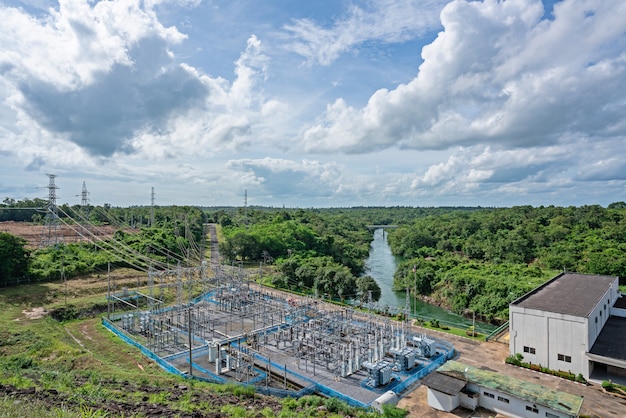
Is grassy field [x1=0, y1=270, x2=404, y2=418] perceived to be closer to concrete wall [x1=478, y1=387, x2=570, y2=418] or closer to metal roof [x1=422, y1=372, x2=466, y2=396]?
metal roof [x1=422, y1=372, x2=466, y2=396]

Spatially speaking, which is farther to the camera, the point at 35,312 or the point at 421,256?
the point at 421,256

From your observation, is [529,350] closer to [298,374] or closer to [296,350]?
[298,374]

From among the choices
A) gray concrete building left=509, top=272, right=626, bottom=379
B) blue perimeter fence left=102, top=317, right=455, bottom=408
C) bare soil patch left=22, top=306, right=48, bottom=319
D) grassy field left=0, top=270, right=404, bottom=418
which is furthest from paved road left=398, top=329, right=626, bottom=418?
bare soil patch left=22, top=306, right=48, bottom=319

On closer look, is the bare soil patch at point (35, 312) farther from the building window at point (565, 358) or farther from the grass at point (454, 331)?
the building window at point (565, 358)

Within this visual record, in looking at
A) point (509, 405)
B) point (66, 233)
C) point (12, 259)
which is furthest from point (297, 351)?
point (66, 233)

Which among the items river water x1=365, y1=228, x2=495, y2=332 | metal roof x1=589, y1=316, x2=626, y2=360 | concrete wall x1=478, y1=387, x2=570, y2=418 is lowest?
river water x1=365, y1=228, x2=495, y2=332

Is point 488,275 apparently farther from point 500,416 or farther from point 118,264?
point 118,264
